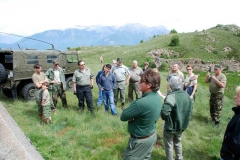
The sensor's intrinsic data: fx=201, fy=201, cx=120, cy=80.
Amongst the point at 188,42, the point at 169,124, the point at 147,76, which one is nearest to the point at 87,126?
the point at 169,124

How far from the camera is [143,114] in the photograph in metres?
2.50

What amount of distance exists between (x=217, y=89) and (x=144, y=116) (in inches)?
166

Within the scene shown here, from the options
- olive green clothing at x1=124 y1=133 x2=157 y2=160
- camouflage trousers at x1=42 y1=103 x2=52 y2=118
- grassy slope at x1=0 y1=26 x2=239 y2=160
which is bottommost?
grassy slope at x1=0 y1=26 x2=239 y2=160

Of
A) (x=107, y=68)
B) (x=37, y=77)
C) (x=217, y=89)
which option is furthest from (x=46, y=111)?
(x=217, y=89)

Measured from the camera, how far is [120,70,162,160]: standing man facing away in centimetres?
248

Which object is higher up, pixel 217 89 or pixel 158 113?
pixel 158 113

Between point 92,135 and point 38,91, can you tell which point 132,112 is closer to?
point 92,135

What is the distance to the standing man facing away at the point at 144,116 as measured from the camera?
2482mm

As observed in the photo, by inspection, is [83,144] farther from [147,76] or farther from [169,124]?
[147,76]

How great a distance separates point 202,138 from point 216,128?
2.91 feet

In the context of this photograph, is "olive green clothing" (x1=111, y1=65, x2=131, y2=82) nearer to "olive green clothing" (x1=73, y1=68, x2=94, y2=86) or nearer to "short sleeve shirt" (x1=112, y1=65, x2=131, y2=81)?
"short sleeve shirt" (x1=112, y1=65, x2=131, y2=81)

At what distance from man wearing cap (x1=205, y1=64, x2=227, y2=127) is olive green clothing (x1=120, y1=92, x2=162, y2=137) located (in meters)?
3.76

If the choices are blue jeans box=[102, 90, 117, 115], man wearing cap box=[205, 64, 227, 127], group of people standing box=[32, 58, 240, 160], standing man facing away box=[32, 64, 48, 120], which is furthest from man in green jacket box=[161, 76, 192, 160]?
standing man facing away box=[32, 64, 48, 120]

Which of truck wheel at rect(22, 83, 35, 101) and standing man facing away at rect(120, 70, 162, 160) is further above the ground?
standing man facing away at rect(120, 70, 162, 160)
